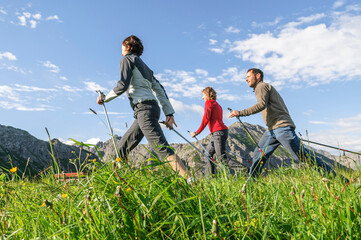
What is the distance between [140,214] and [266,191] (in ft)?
5.86

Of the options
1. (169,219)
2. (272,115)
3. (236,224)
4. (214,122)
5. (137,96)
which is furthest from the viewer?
(214,122)

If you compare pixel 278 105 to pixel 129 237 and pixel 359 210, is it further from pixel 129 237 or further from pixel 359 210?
pixel 129 237

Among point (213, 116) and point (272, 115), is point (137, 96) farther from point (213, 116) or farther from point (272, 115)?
point (213, 116)

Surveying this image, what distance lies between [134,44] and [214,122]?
483 centimetres

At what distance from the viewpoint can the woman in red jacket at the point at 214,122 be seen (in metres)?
9.97

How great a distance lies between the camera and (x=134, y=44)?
6.43 meters

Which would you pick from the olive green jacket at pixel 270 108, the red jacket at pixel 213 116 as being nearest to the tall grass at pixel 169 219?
the olive green jacket at pixel 270 108

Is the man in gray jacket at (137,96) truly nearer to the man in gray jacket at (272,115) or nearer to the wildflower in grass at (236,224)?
the man in gray jacket at (272,115)

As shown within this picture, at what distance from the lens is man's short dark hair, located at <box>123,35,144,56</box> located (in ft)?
21.0

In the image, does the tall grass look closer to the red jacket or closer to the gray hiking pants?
the gray hiking pants

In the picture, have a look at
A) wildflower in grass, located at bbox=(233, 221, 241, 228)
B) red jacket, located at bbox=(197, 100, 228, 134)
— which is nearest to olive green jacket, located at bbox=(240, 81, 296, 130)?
red jacket, located at bbox=(197, 100, 228, 134)

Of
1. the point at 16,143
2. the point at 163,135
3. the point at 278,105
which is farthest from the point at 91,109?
the point at 16,143

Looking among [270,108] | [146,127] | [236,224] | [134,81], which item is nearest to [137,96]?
[134,81]

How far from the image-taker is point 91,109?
371cm
